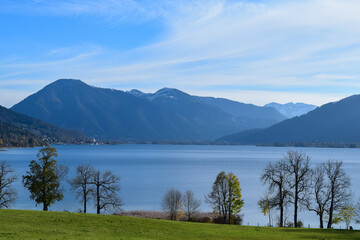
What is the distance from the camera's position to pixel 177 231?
33.0 metres

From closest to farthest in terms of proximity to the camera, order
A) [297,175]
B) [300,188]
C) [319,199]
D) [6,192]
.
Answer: [297,175], [300,188], [6,192], [319,199]

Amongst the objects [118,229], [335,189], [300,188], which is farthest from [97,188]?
[335,189]

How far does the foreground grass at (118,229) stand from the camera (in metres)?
28.8

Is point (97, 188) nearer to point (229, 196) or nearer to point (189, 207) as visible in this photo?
point (229, 196)

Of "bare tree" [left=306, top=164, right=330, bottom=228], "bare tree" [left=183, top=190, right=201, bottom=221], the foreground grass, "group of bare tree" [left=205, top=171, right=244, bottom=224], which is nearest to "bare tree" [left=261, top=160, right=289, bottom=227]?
"bare tree" [left=306, top=164, right=330, bottom=228]

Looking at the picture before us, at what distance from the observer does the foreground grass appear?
28844 millimetres

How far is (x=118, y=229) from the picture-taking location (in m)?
32.0

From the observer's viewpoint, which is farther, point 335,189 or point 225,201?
point 225,201

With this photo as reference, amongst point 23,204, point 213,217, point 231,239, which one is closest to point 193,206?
point 213,217

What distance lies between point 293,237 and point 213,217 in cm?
2810

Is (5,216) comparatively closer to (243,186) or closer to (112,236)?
(112,236)

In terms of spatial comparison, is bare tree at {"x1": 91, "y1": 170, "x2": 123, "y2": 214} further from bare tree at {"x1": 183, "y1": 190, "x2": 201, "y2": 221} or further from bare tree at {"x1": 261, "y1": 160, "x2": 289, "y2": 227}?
bare tree at {"x1": 261, "y1": 160, "x2": 289, "y2": 227}

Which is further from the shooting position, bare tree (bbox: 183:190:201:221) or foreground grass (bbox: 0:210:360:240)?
bare tree (bbox: 183:190:201:221)

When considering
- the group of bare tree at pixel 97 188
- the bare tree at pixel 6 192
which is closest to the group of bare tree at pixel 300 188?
the group of bare tree at pixel 97 188
